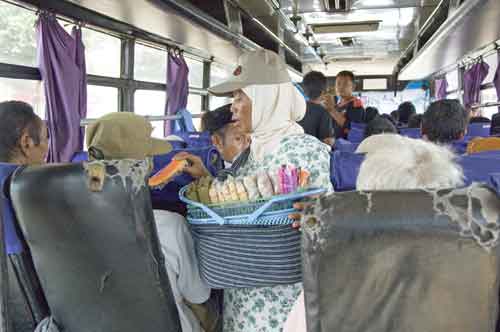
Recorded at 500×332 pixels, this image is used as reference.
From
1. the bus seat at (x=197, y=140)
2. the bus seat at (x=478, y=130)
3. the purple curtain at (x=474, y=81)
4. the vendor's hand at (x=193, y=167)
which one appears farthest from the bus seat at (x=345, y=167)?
the purple curtain at (x=474, y=81)

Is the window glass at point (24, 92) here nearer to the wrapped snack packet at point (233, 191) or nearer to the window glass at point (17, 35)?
the window glass at point (17, 35)

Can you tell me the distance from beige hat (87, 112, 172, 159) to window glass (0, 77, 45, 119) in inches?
69.8

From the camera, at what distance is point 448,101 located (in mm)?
2646

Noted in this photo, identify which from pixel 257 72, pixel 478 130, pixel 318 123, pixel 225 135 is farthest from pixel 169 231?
pixel 478 130

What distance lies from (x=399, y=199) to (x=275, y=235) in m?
0.39

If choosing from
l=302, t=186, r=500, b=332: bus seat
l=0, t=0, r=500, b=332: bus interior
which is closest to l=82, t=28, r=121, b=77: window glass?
l=0, t=0, r=500, b=332: bus interior

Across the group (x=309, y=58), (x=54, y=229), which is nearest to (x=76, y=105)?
(x=54, y=229)

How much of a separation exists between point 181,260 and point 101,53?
3.43 m

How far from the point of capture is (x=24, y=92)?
3.33 meters

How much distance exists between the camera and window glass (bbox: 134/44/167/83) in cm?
502

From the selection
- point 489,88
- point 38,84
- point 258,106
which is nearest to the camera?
point 258,106

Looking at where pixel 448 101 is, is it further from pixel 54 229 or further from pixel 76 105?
pixel 76 105

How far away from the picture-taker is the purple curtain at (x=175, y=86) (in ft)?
18.1

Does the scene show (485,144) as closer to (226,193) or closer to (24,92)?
(226,193)
